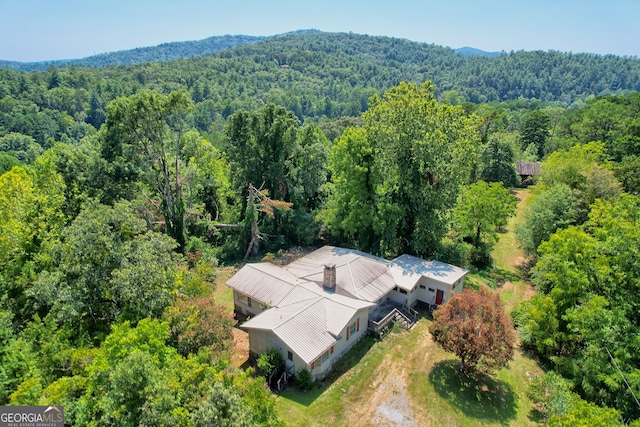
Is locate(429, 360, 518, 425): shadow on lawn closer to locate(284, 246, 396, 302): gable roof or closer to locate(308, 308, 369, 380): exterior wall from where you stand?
locate(308, 308, 369, 380): exterior wall

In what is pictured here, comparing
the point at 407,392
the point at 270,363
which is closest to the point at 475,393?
the point at 407,392

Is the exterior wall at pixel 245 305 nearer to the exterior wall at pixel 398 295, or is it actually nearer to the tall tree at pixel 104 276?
the tall tree at pixel 104 276

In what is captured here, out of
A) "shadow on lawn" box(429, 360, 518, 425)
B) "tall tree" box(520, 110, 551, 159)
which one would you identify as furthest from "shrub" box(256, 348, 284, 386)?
"tall tree" box(520, 110, 551, 159)

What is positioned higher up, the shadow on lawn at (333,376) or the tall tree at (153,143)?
the tall tree at (153,143)

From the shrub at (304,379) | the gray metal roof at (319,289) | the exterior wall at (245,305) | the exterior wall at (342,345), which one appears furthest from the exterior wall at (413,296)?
the exterior wall at (245,305)

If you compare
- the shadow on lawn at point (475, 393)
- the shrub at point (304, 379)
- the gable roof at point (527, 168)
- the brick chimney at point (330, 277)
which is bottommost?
the shadow on lawn at point (475, 393)
